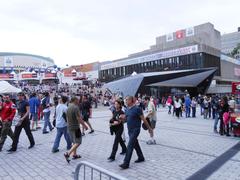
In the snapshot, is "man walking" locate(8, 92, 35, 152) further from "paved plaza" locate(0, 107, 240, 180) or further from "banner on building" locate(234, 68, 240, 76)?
"banner on building" locate(234, 68, 240, 76)

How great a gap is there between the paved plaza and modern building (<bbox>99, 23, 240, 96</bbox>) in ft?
89.8

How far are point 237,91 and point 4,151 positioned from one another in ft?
35.2

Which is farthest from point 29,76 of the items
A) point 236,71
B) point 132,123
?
point 236,71

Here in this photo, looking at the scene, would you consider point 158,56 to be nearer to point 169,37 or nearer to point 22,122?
point 169,37

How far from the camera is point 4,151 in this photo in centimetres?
777

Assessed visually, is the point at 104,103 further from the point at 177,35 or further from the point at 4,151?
the point at 177,35

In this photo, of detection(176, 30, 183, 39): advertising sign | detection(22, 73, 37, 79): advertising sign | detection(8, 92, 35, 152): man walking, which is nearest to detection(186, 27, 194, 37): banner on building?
detection(176, 30, 183, 39): advertising sign

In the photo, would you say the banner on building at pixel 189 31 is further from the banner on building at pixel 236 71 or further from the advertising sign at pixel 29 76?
the advertising sign at pixel 29 76

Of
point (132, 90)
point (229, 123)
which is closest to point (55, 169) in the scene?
point (229, 123)

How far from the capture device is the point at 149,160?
21.4 feet

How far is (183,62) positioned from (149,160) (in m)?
46.6

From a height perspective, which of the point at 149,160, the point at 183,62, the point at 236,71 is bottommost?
the point at 149,160

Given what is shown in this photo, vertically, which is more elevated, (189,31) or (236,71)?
(189,31)

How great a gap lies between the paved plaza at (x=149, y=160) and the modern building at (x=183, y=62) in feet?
89.8
